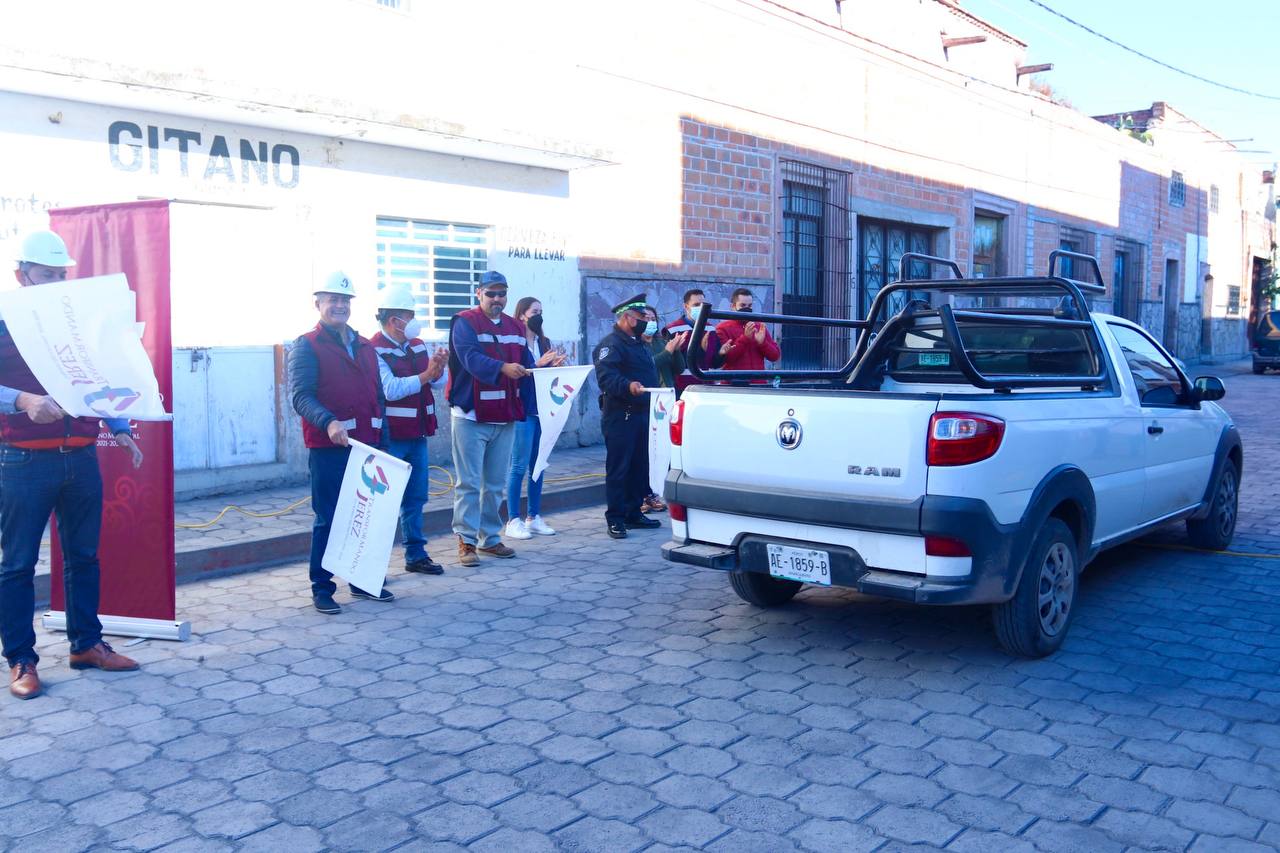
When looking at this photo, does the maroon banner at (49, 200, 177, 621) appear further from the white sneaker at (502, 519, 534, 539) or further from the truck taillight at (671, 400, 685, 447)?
the white sneaker at (502, 519, 534, 539)

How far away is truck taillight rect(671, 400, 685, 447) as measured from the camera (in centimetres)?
554

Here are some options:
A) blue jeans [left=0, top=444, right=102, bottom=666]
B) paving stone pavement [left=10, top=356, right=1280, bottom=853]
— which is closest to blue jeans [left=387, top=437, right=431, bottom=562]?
paving stone pavement [left=10, top=356, right=1280, bottom=853]

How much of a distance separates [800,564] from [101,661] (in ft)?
11.1

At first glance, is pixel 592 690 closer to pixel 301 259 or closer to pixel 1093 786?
pixel 1093 786

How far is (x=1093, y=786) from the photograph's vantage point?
12.4 ft

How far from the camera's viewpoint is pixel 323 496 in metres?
6.16

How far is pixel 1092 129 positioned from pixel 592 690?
79.6 ft

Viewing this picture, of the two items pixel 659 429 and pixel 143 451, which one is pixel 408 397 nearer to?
pixel 143 451

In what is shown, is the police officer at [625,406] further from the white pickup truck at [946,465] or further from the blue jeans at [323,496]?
the blue jeans at [323,496]

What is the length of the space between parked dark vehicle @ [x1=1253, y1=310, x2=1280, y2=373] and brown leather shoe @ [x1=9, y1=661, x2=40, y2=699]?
31.1 m

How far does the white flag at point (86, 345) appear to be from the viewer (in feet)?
15.1

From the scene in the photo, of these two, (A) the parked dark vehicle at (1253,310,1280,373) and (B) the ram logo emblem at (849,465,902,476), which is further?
(A) the parked dark vehicle at (1253,310,1280,373)

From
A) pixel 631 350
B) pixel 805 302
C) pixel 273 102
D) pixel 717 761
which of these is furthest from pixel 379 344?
pixel 805 302

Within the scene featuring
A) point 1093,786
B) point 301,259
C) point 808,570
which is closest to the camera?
point 1093,786
